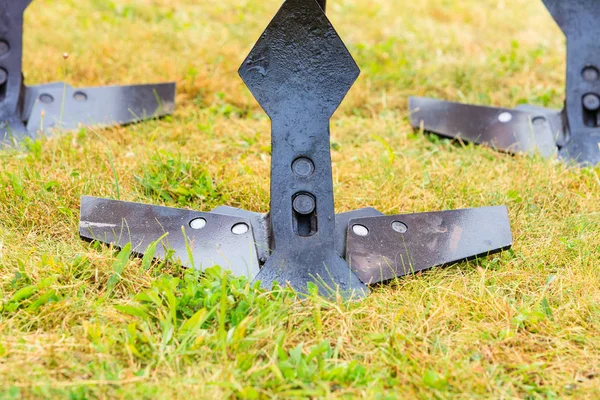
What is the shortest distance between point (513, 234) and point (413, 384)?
85 centimetres

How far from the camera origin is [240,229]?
185 cm

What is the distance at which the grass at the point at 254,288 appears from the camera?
141 cm

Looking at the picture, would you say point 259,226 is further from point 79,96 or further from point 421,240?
point 79,96

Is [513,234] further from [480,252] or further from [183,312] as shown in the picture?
[183,312]

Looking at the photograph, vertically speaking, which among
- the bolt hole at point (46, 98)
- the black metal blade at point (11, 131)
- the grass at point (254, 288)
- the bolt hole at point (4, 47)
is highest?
the bolt hole at point (4, 47)

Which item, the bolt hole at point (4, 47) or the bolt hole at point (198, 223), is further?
the bolt hole at point (4, 47)

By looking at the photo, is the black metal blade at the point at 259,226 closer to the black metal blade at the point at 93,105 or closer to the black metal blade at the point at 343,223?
the black metal blade at the point at 343,223

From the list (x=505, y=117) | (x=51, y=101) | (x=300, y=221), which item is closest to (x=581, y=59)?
(x=505, y=117)

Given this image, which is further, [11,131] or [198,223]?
[11,131]

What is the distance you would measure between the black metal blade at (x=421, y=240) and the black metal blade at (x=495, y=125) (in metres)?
0.84

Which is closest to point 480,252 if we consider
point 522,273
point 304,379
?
point 522,273

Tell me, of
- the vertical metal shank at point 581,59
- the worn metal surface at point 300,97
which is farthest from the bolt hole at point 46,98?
the vertical metal shank at point 581,59

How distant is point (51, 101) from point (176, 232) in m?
1.33

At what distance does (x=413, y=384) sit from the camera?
141 cm
